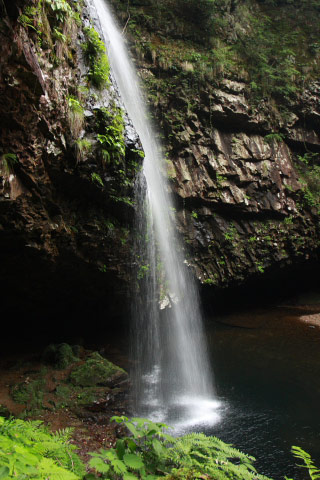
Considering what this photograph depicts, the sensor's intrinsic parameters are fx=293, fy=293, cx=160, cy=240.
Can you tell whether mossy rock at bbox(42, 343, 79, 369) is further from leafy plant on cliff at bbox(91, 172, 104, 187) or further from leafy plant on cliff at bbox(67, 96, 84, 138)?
leafy plant on cliff at bbox(67, 96, 84, 138)

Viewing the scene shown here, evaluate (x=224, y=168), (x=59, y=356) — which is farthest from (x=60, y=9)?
(x=224, y=168)

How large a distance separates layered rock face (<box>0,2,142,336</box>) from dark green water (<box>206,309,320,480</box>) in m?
3.90

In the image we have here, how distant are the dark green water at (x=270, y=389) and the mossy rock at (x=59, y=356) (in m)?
3.78

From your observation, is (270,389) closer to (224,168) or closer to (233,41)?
(224,168)

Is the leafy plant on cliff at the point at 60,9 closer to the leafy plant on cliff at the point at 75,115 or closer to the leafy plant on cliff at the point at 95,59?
the leafy plant on cliff at the point at 95,59

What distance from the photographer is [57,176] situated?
6.05 meters

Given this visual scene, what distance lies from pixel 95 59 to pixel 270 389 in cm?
880

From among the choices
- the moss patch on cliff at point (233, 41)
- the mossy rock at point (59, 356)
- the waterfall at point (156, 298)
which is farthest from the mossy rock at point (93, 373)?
the moss patch on cliff at point (233, 41)

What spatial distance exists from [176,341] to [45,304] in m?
4.44

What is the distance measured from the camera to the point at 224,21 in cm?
1320

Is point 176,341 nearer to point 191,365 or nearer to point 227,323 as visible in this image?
point 191,365

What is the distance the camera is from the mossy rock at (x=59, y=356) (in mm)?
7348

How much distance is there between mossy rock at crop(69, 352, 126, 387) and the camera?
676cm

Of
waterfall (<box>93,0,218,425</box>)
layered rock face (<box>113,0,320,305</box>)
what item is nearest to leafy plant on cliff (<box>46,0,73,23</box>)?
waterfall (<box>93,0,218,425</box>)
